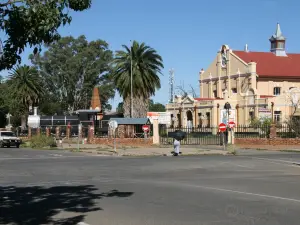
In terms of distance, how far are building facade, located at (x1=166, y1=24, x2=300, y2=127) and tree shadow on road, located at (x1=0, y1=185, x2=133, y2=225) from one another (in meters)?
51.9

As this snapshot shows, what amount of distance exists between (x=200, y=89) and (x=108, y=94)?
645 inches

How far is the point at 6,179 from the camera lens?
58.0ft

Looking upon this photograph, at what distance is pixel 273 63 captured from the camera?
79188 millimetres

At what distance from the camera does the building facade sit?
65625 millimetres

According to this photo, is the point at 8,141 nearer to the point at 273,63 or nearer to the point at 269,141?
the point at 269,141

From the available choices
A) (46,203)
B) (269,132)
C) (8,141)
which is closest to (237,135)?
(269,132)

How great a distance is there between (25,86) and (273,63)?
3954 cm

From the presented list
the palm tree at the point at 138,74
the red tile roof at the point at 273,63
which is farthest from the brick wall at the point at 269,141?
the red tile roof at the point at 273,63

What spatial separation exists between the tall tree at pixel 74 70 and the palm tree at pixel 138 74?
23.4 metres

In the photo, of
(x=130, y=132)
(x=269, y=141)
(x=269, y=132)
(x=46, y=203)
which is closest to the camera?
(x=46, y=203)

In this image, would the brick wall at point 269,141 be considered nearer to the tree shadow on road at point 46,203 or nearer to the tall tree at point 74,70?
the tree shadow on road at point 46,203

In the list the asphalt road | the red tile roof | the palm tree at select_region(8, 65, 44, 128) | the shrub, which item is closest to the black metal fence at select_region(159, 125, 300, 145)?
the shrub

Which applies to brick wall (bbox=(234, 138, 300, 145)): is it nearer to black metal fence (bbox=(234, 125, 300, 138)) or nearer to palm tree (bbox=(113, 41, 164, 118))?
black metal fence (bbox=(234, 125, 300, 138))

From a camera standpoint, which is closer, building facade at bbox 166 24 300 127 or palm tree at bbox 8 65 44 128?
building facade at bbox 166 24 300 127
